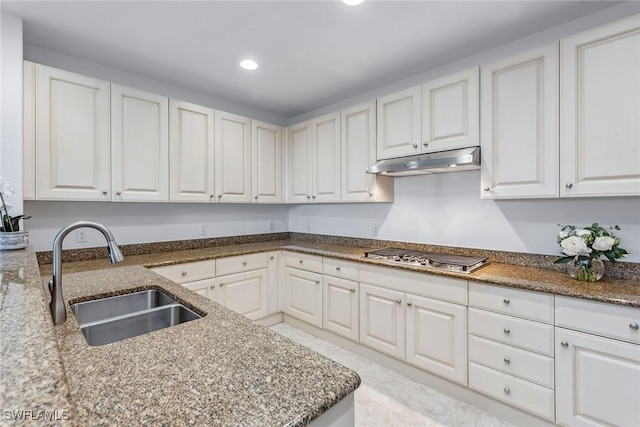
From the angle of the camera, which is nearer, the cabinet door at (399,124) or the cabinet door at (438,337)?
the cabinet door at (438,337)

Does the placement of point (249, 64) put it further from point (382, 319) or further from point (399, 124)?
point (382, 319)

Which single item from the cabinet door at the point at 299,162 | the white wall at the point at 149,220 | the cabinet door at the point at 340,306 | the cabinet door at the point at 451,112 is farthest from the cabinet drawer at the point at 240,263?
the cabinet door at the point at 451,112

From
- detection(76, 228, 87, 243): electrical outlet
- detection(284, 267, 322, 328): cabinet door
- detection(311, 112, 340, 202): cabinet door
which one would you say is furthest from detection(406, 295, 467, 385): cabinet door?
detection(76, 228, 87, 243): electrical outlet

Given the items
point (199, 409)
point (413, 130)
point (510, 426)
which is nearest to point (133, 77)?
point (413, 130)

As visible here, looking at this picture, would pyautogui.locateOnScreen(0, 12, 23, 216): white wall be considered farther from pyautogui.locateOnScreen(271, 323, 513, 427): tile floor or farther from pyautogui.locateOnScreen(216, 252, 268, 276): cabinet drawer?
pyautogui.locateOnScreen(271, 323, 513, 427): tile floor

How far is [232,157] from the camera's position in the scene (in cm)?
320

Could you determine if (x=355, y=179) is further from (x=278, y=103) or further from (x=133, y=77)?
(x=133, y=77)

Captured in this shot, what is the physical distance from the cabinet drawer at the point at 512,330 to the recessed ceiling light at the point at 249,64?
8.16 ft

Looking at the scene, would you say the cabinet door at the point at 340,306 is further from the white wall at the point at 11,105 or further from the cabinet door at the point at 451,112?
the white wall at the point at 11,105

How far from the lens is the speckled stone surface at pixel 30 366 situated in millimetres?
363

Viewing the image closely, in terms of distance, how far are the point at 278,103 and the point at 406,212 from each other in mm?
1926

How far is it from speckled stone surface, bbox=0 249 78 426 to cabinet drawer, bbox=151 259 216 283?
5.55ft

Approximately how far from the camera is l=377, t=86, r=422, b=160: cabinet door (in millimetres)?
2490

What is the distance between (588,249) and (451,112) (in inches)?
49.1
